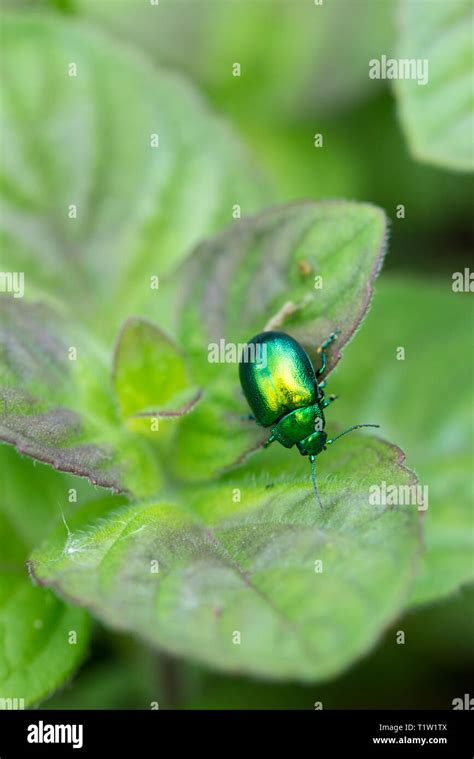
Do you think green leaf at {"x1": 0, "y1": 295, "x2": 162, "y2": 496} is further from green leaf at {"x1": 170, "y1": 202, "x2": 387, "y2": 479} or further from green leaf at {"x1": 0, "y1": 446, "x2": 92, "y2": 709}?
green leaf at {"x1": 0, "y1": 446, "x2": 92, "y2": 709}

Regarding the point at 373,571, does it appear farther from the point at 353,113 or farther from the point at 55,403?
the point at 353,113

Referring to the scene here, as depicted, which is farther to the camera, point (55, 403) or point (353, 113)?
point (353, 113)

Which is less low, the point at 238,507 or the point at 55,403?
the point at 55,403

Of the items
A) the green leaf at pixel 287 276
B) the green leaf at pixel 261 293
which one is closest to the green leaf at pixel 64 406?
the green leaf at pixel 261 293

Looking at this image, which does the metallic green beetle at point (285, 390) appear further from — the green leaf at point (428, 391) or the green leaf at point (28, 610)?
the green leaf at point (28, 610)

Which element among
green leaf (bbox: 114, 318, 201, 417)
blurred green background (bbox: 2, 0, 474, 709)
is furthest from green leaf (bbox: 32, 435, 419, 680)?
blurred green background (bbox: 2, 0, 474, 709)

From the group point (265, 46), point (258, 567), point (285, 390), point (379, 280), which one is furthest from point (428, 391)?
point (265, 46)
